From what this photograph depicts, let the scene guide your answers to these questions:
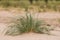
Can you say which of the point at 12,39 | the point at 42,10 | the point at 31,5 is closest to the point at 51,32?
the point at 12,39

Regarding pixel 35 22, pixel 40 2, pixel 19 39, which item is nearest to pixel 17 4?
pixel 40 2

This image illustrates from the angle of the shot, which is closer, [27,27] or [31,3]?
[27,27]

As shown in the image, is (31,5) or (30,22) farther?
(31,5)

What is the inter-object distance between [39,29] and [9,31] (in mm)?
1071

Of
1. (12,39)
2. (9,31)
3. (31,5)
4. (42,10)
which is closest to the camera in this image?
(12,39)

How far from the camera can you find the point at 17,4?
66.3ft

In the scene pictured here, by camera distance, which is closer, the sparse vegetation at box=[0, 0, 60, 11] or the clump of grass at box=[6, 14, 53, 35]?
the clump of grass at box=[6, 14, 53, 35]

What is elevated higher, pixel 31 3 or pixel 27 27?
pixel 27 27

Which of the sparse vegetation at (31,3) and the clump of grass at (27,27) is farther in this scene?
the sparse vegetation at (31,3)

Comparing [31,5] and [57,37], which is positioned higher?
[57,37]

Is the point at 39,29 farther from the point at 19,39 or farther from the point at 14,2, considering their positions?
the point at 14,2

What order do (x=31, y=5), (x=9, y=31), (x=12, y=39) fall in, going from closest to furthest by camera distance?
(x=12, y=39)
(x=9, y=31)
(x=31, y=5)

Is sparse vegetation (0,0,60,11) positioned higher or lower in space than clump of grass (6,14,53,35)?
lower

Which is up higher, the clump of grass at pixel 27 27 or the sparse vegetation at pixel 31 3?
the clump of grass at pixel 27 27
